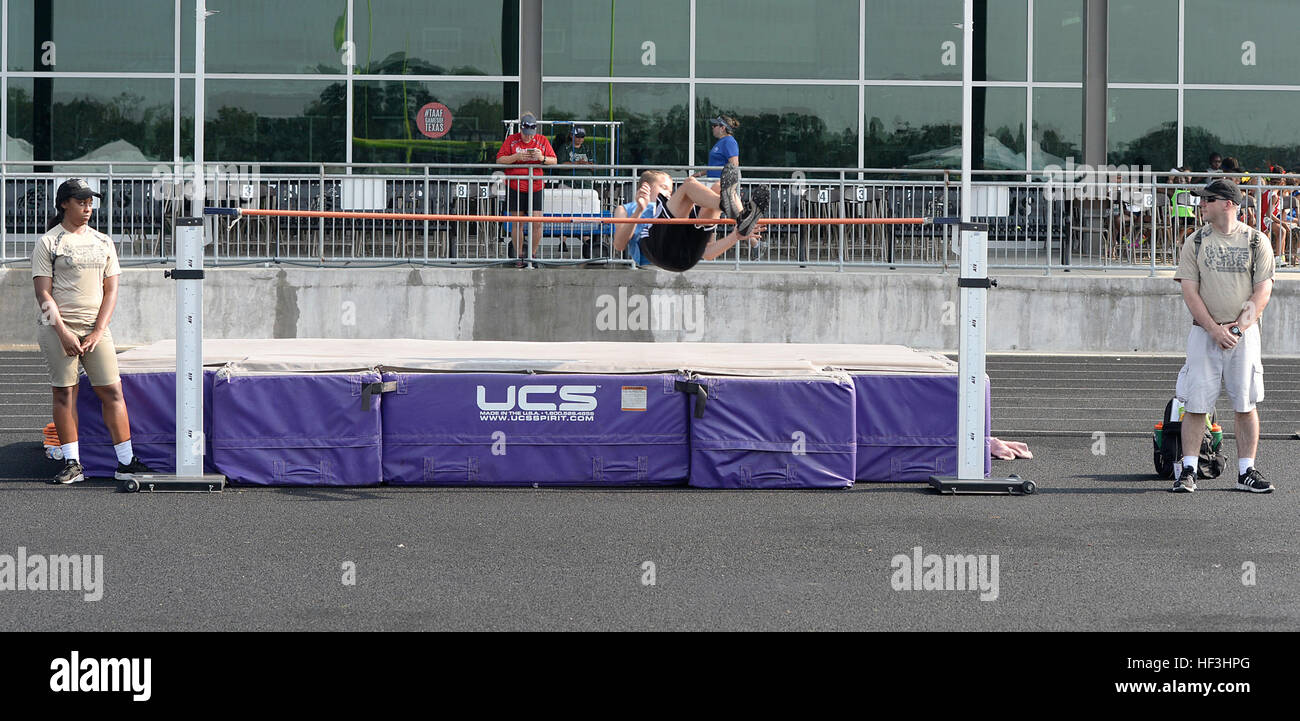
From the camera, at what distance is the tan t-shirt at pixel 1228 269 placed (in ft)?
32.3

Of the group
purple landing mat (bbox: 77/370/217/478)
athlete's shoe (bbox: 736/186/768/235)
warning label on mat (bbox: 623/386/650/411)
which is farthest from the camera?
athlete's shoe (bbox: 736/186/768/235)

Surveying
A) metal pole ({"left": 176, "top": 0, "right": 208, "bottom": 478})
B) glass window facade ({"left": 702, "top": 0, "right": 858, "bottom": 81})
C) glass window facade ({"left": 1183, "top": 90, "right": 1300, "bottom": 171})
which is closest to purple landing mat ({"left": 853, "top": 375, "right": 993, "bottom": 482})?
metal pole ({"left": 176, "top": 0, "right": 208, "bottom": 478})

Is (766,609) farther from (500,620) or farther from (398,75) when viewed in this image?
(398,75)

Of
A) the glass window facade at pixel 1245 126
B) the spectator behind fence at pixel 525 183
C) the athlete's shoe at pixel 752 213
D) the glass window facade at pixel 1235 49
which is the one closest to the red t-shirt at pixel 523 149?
the spectator behind fence at pixel 525 183

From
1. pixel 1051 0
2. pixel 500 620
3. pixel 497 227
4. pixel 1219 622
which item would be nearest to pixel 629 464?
pixel 500 620

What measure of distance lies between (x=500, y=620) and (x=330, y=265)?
11.9 meters

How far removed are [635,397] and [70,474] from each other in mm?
3924

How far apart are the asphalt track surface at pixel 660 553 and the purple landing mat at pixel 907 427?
21 cm

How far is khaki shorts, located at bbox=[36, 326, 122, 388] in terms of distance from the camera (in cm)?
991

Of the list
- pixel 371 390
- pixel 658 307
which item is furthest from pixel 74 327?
pixel 658 307

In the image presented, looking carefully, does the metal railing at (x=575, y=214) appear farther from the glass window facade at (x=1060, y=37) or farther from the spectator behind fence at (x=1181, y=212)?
the glass window facade at (x=1060, y=37)

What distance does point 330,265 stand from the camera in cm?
1773

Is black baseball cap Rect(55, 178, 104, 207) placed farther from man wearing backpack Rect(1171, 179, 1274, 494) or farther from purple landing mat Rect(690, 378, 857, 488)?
man wearing backpack Rect(1171, 179, 1274, 494)

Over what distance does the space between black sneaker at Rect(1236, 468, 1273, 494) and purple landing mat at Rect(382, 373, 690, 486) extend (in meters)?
3.85
